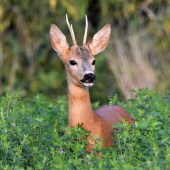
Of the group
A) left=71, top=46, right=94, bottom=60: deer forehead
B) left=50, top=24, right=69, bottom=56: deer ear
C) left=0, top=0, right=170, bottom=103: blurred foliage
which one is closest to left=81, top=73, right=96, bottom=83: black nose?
left=71, top=46, right=94, bottom=60: deer forehead

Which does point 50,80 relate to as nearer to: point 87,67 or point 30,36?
point 30,36

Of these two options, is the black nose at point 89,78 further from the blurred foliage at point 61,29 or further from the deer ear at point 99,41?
the blurred foliage at point 61,29

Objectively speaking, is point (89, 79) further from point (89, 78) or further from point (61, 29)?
point (61, 29)

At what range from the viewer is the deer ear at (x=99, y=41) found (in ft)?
18.0

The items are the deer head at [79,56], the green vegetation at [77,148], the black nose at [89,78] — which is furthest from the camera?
the deer head at [79,56]

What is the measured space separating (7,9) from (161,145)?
996 cm

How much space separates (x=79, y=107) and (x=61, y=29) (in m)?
8.09

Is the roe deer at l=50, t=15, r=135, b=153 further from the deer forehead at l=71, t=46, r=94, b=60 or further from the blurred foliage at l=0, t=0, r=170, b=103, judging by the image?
the blurred foliage at l=0, t=0, r=170, b=103

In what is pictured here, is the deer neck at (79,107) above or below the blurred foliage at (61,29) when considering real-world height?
below

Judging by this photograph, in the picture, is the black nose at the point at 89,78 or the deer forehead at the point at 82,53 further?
the deer forehead at the point at 82,53

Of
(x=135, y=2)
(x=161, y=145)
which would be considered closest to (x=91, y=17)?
(x=135, y=2)

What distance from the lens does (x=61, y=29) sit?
12.5m

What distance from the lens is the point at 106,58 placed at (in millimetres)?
11148

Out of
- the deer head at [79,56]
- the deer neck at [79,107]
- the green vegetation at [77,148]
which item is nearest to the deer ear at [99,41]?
the deer head at [79,56]
